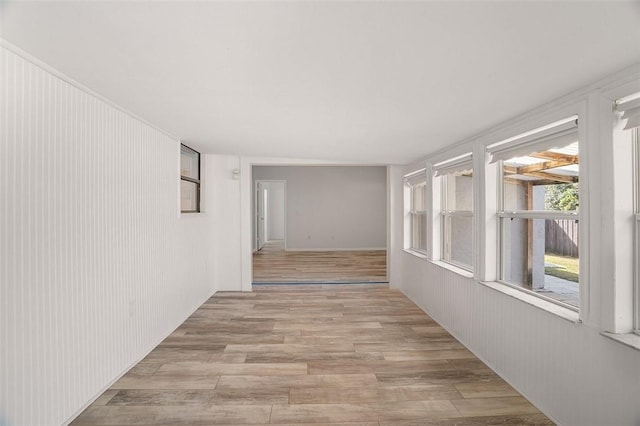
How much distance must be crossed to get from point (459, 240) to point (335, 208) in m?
6.16

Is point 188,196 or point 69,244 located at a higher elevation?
point 188,196

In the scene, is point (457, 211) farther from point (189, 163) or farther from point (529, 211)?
point (189, 163)

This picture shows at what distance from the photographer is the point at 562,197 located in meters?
2.04

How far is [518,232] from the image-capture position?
253cm

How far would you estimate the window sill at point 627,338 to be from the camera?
144 centimetres

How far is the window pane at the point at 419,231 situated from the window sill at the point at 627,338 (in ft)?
9.82

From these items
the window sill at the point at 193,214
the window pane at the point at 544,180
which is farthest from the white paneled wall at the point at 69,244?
the window pane at the point at 544,180

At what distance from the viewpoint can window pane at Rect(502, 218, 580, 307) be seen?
1974mm

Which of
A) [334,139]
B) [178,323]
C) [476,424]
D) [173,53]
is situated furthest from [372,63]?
[178,323]

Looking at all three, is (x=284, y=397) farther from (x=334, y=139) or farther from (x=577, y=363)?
(x=334, y=139)

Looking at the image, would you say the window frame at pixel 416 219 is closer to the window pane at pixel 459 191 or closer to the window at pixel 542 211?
the window pane at pixel 459 191

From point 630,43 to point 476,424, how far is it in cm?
208

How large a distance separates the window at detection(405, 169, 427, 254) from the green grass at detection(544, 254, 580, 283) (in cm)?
225

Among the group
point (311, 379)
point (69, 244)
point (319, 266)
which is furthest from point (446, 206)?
point (319, 266)
